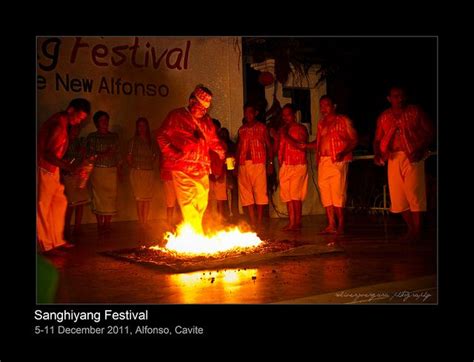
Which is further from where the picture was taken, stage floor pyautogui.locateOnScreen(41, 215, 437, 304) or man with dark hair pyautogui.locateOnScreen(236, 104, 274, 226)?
man with dark hair pyautogui.locateOnScreen(236, 104, 274, 226)

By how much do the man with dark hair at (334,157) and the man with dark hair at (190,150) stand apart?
6.01ft

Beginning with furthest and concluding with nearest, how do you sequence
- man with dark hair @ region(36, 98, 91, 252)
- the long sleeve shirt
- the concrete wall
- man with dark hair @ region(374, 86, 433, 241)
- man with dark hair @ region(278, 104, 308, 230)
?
1. the concrete wall
2. man with dark hair @ region(278, 104, 308, 230)
3. man with dark hair @ region(374, 86, 433, 241)
4. the long sleeve shirt
5. man with dark hair @ region(36, 98, 91, 252)

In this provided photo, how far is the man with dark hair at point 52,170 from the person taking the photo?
6047 millimetres

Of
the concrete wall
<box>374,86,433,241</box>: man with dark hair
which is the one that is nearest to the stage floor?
<box>374,86,433,241</box>: man with dark hair

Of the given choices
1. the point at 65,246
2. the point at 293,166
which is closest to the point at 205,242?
the point at 65,246

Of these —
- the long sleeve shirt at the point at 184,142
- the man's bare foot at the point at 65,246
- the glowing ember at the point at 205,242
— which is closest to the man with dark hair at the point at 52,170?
the man's bare foot at the point at 65,246

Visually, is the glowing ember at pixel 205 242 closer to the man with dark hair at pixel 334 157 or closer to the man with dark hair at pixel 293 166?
the man with dark hair at pixel 334 157

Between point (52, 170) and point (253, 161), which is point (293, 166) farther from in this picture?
point (52, 170)

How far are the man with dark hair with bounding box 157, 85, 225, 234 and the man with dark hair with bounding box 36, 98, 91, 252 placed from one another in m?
1.01

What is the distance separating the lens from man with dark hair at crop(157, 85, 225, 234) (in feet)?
20.6

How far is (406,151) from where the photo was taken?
22.3 feet

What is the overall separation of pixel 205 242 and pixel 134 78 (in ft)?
14.4

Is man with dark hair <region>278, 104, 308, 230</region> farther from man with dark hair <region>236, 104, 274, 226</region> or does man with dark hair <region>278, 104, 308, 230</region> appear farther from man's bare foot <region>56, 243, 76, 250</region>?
man's bare foot <region>56, 243, 76, 250</region>

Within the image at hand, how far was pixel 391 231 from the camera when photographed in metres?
7.58
